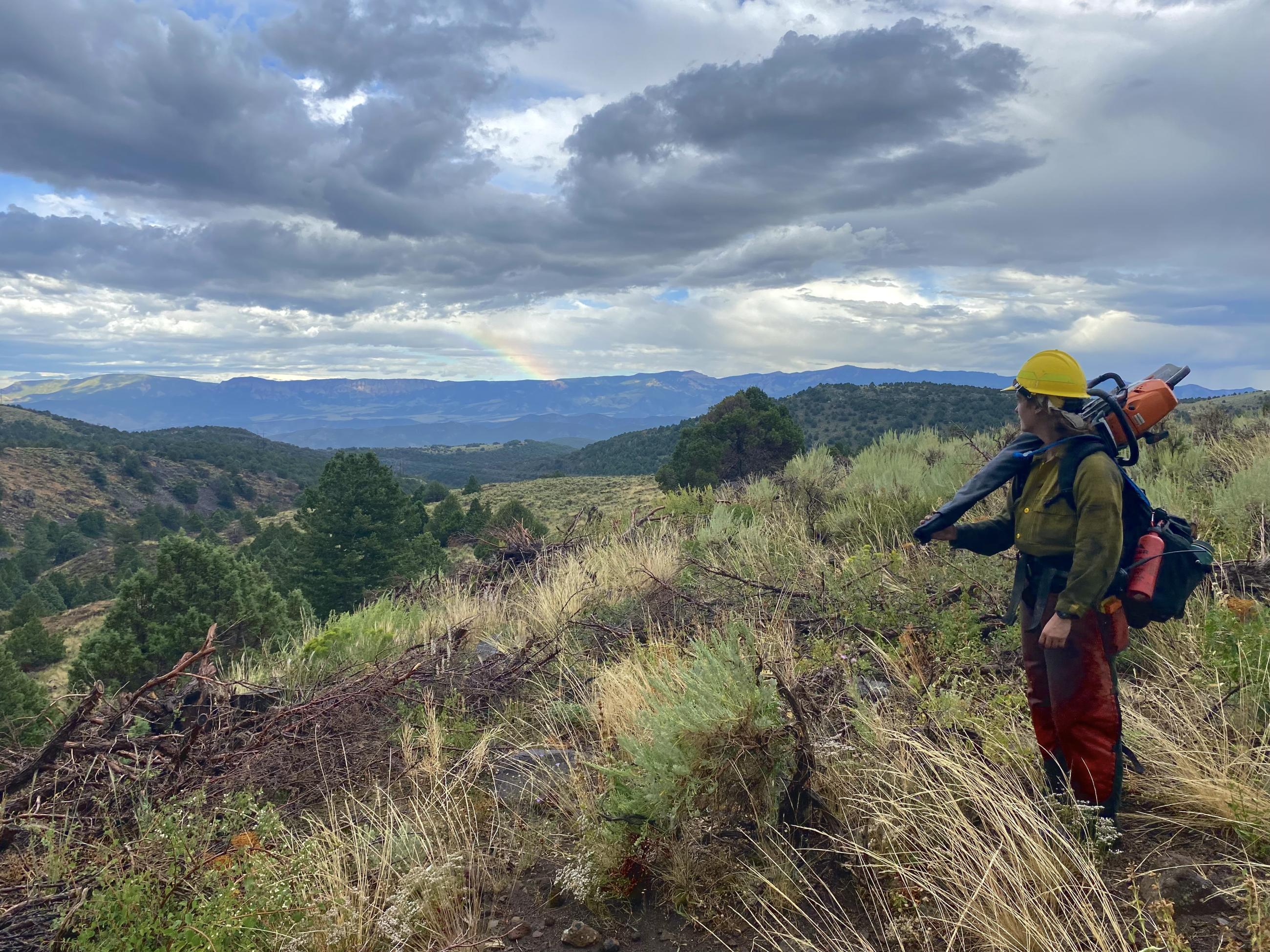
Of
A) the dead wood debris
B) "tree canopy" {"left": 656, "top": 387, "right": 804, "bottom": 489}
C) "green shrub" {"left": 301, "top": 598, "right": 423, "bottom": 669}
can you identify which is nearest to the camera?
the dead wood debris

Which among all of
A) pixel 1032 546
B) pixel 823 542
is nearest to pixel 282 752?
pixel 1032 546

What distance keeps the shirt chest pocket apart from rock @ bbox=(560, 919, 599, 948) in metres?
2.48

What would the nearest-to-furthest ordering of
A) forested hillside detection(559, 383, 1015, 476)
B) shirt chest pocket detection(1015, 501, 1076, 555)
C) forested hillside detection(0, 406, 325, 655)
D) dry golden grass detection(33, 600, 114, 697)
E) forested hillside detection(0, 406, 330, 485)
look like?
1. shirt chest pocket detection(1015, 501, 1076, 555)
2. dry golden grass detection(33, 600, 114, 697)
3. forested hillside detection(0, 406, 325, 655)
4. forested hillside detection(559, 383, 1015, 476)
5. forested hillside detection(0, 406, 330, 485)

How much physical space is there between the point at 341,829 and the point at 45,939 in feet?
4.20

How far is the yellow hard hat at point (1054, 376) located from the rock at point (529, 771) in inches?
116

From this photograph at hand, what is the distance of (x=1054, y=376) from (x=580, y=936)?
10.2 feet

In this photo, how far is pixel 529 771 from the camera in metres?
4.37

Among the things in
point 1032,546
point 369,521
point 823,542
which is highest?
point 1032,546

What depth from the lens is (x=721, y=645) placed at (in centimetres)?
389

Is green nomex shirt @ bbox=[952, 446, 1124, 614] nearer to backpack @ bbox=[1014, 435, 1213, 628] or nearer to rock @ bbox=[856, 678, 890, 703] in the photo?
backpack @ bbox=[1014, 435, 1213, 628]

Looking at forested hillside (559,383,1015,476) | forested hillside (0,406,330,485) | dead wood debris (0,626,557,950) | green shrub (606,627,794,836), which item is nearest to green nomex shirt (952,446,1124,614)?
green shrub (606,627,794,836)

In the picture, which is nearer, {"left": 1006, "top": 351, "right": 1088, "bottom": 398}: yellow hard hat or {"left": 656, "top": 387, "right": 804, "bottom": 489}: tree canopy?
{"left": 1006, "top": 351, "right": 1088, "bottom": 398}: yellow hard hat

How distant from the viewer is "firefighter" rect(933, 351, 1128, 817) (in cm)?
285

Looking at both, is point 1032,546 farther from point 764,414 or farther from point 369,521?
point 764,414
